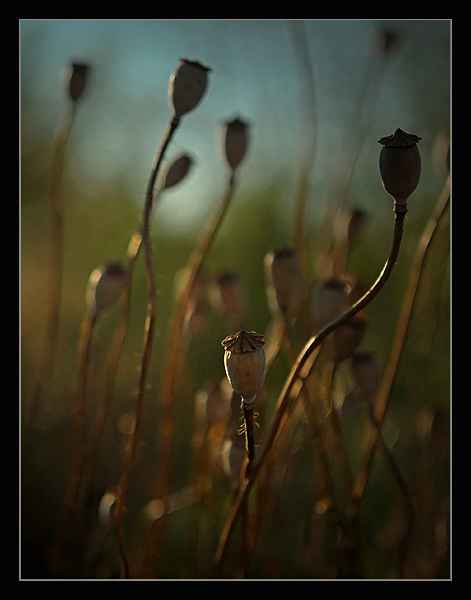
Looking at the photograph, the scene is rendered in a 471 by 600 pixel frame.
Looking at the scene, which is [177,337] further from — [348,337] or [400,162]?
[400,162]

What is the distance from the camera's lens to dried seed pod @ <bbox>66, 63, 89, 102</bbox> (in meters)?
0.78

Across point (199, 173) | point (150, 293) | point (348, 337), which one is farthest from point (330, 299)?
point (199, 173)

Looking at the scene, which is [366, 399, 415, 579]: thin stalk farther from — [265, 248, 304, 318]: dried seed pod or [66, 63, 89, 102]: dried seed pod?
[66, 63, 89, 102]: dried seed pod

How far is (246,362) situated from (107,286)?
0.85ft

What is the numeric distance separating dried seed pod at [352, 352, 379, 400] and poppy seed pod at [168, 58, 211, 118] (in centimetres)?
31

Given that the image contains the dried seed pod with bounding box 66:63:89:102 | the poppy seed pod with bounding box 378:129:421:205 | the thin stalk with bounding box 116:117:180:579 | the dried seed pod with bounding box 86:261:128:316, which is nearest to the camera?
the poppy seed pod with bounding box 378:129:421:205

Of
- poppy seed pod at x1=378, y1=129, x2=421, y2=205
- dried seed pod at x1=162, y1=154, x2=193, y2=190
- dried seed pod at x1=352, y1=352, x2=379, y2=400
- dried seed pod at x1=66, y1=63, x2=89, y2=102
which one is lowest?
dried seed pod at x1=352, y1=352, x2=379, y2=400

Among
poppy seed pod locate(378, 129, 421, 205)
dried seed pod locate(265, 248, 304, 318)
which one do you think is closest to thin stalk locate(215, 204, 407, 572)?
poppy seed pod locate(378, 129, 421, 205)

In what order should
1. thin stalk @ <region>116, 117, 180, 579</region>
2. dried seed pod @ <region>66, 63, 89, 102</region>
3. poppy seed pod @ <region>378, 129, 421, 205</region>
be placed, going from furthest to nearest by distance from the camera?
dried seed pod @ <region>66, 63, 89, 102</region> → thin stalk @ <region>116, 117, 180, 579</region> → poppy seed pod @ <region>378, 129, 421, 205</region>

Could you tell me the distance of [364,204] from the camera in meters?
1.14

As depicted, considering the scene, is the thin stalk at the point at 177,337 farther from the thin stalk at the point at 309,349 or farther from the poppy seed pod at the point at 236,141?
the thin stalk at the point at 309,349

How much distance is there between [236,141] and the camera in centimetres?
71
